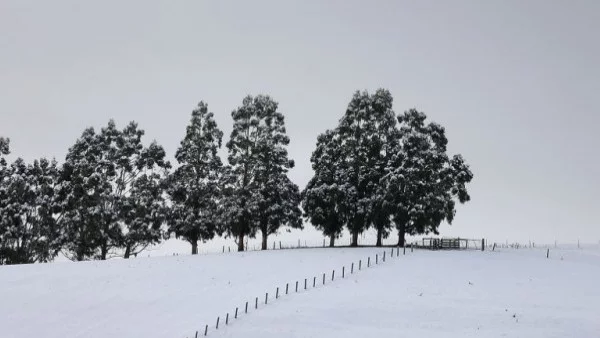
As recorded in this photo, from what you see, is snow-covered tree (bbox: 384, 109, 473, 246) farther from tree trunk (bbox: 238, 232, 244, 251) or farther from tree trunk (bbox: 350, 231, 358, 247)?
tree trunk (bbox: 238, 232, 244, 251)

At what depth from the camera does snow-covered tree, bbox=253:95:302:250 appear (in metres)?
63.9

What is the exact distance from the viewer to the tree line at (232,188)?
2470 inches

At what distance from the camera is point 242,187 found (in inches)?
2534

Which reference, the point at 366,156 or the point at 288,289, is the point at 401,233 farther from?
the point at 288,289

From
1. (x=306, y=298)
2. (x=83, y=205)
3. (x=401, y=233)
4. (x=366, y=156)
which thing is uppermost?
(x=366, y=156)

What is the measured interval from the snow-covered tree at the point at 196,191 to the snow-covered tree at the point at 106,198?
2107 mm

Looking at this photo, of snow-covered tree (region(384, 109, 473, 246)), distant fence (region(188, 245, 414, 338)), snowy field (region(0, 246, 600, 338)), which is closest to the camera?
snowy field (region(0, 246, 600, 338))

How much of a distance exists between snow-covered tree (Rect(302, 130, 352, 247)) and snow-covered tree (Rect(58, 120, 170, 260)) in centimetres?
1694

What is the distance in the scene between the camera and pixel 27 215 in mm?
64812

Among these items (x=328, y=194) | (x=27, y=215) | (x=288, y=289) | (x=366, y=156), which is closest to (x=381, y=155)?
(x=366, y=156)

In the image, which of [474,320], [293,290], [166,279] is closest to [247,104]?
[166,279]

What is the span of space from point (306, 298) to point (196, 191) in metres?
30.0

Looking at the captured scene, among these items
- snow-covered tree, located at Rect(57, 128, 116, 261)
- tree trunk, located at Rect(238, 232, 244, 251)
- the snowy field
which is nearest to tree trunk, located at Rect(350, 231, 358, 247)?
tree trunk, located at Rect(238, 232, 244, 251)

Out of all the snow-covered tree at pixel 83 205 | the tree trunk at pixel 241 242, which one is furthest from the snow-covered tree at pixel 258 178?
the snow-covered tree at pixel 83 205
